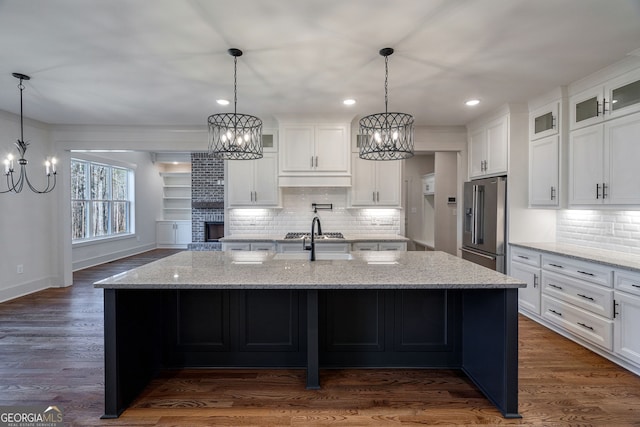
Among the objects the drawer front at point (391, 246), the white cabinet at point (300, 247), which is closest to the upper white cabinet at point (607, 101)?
the drawer front at point (391, 246)

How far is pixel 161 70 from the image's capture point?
3047 millimetres

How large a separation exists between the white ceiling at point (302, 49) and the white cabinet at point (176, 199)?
586 cm

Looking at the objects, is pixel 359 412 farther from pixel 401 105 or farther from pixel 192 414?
pixel 401 105

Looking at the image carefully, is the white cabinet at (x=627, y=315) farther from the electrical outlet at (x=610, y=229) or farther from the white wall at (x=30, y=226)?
the white wall at (x=30, y=226)

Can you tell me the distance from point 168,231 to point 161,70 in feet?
24.3

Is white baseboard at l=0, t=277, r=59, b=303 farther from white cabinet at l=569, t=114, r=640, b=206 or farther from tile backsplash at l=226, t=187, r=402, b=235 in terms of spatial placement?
white cabinet at l=569, t=114, r=640, b=206

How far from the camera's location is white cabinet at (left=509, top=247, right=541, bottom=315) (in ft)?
11.8

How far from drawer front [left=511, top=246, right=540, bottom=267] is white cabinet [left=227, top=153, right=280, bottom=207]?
3.20 meters

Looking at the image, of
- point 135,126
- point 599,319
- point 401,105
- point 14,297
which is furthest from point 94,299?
point 599,319

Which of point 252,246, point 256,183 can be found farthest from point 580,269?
point 256,183

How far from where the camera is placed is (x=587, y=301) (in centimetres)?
294

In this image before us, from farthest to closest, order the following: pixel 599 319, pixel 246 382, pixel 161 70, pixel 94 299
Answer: pixel 94 299 → pixel 161 70 → pixel 599 319 → pixel 246 382

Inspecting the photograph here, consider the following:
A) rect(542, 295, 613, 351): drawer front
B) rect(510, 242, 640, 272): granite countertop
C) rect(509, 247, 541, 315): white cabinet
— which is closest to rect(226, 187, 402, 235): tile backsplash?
rect(509, 247, 541, 315): white cabinet

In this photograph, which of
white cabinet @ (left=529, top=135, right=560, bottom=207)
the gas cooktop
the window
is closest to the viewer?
white cabinet @ (left=529, top=135, right=560, bottom=207)
